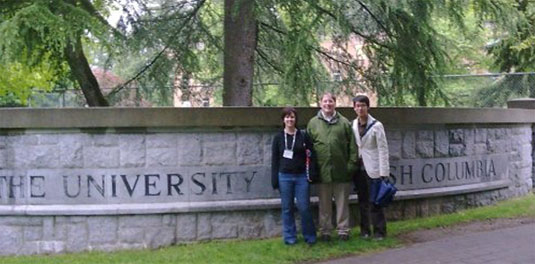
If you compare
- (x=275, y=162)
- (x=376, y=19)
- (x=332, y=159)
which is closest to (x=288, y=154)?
(x=275, y=162)

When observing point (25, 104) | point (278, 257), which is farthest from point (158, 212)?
point (25, 104)

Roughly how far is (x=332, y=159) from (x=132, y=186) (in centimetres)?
238

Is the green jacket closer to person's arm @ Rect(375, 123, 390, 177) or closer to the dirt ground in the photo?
person's arm @ Rect(375, 123, 390, 177)

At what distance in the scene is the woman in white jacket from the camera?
7.72 metres

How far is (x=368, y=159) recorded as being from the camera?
7.82 m

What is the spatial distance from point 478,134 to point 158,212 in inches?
215

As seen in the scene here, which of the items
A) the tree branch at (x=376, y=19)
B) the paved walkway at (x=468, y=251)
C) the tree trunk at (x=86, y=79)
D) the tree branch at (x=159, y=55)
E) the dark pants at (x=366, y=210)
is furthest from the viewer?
the tree branch at (x=159, y=55)

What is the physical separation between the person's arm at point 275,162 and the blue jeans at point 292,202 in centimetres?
5

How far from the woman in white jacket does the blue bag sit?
0.19 ft

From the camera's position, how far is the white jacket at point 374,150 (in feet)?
25.3

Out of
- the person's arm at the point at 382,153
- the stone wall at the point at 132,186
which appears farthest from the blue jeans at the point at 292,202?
the person's arm at the point at 382,153

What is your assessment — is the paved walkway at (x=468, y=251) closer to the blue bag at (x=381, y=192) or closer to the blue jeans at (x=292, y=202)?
the blue bag at (x=381, y=192)

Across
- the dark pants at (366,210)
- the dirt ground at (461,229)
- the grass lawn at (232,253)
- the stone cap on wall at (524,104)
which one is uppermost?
the stone cap on wall at (524,104)

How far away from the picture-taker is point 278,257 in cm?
729
